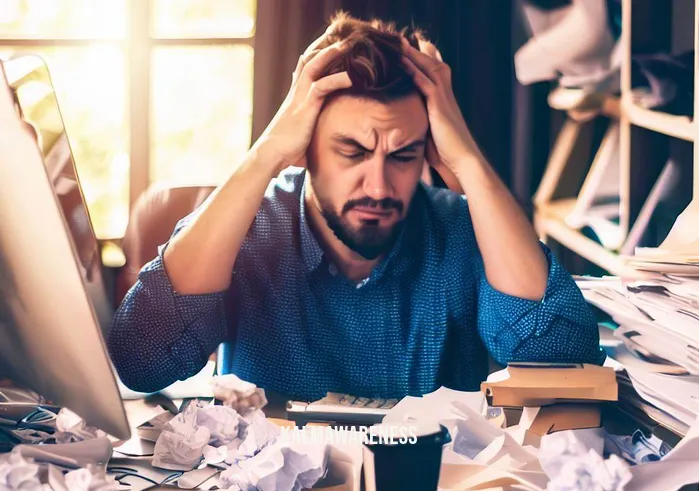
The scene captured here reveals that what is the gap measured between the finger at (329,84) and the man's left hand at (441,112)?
0.09 meters

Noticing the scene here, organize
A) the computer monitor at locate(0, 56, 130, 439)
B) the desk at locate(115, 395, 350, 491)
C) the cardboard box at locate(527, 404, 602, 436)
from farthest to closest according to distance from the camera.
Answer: the cardboard box at locate(527, 404, 602, 436), the desk at locate(115, 395, 350, 491), the computer monitor at locate(0, 56, 130, 439)

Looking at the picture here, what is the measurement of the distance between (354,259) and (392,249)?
58 millimetres

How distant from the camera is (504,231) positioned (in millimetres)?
1051

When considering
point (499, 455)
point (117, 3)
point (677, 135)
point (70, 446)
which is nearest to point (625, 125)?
point (677, 135)

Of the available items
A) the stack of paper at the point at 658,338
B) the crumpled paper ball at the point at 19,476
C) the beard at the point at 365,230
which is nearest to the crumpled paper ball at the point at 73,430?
the crumpled paper ball at the point at 19,476

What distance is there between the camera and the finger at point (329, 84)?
39.3 inches

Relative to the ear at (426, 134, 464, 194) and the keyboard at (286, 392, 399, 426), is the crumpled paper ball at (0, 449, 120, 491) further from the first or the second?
the ear at (426, 134, 464, 194)

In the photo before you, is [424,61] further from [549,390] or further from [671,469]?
[671,469]

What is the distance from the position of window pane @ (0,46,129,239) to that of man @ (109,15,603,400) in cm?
12

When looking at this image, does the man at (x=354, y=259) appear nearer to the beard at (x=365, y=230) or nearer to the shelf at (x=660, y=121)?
the beard at (x=365, y=230)

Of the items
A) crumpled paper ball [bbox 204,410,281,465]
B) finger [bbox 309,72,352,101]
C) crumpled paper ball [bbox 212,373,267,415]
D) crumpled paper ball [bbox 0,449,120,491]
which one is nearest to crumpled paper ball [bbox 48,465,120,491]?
crumpled paper ball [bbox 0,449,120,491]

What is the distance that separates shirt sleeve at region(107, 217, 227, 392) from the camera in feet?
3.38

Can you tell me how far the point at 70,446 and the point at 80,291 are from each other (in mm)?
200

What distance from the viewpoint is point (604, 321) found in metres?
1.09
